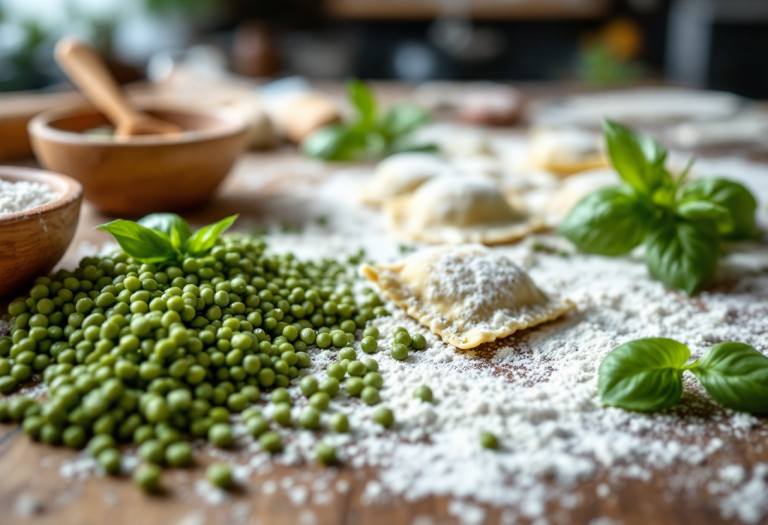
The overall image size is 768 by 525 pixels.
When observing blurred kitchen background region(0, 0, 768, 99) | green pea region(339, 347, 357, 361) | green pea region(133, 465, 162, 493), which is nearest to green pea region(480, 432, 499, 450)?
green pea region(339, 347, 357, 361)

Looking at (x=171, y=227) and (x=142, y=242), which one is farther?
(x=171, y=227)

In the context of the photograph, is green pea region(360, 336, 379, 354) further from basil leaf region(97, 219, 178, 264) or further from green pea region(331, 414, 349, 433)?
basil leaf region(97, 219, 178, 264)

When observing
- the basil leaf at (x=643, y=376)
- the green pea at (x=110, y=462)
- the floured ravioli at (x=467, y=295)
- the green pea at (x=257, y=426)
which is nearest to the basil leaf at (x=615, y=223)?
the floured ravioli at (x=467, y=295)

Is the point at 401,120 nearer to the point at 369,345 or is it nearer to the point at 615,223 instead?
the point at 615,223

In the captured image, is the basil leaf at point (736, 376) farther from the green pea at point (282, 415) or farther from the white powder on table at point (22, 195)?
the white powder on table at point (22, 195)

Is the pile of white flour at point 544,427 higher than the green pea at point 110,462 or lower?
lower

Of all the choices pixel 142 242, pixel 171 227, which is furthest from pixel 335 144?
pixel 142 242
